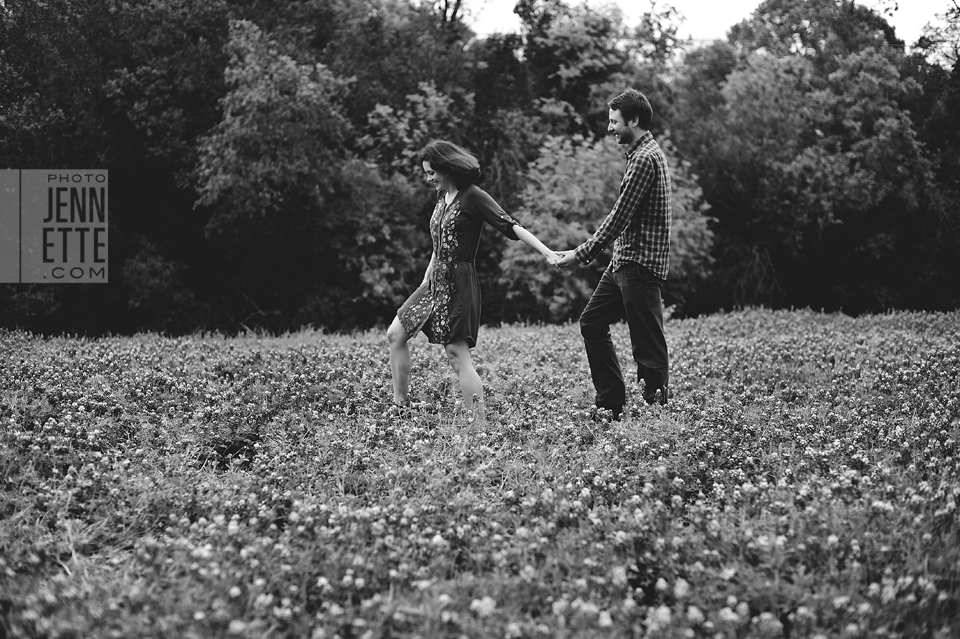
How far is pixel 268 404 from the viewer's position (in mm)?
6270

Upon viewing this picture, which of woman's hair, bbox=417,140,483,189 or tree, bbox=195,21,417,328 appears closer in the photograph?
woman's hair, bbox=417,140,483,189

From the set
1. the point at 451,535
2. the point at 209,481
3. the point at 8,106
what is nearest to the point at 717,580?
the point at 451,535

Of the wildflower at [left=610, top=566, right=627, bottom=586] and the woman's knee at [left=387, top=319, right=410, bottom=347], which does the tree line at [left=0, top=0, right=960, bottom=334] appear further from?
the wildflower at [left=610, top=566, right=627, bottom=586]

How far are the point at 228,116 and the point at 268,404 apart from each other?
12335mm

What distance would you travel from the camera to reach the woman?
Result: 223 inches

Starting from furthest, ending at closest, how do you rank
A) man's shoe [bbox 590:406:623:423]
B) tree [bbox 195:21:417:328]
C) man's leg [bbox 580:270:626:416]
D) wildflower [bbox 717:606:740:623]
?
tree [bbox 195:21:417:328] → man's leg [bbox 580:270:626:416] → man's shoe [bbox 590:406:623:423] → wildflower [bbox 717:606:740:623]

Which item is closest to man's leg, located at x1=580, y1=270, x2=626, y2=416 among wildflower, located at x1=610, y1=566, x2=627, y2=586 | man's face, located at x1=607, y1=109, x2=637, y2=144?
man's face, located at x1=607, y1=109, x2=637, y2=144

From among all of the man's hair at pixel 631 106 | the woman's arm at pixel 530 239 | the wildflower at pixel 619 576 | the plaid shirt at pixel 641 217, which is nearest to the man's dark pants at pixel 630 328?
the plaid shirt at pixel 641 217

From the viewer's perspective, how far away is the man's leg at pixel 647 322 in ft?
18.7

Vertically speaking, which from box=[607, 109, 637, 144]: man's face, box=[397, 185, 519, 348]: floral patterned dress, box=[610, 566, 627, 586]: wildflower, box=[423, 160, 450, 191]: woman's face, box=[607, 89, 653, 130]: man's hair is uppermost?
box=[607, 89, 653, 130]: man's hair

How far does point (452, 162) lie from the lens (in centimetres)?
565

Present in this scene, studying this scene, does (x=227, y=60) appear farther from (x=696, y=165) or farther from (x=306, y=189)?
(x=696, y=165)

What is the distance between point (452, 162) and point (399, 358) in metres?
1.49

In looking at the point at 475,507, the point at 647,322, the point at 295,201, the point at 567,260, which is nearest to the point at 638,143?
the point at 567,260
